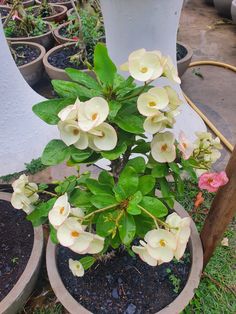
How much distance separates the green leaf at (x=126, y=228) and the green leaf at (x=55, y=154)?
20 cm

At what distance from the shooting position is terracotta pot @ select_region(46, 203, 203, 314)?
→ 0.98 metres

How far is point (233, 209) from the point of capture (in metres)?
0.99

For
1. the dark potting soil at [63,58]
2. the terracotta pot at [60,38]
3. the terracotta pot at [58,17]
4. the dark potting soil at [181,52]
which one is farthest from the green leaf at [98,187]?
the terracotta pot at [58,17]

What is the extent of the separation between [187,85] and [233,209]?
5.31 feet

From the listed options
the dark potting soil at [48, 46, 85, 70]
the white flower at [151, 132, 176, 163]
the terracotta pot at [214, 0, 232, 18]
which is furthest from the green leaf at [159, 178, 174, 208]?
the terracotta pot at [214, 0, 232, 18]

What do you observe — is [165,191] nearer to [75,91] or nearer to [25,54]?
[75,91]

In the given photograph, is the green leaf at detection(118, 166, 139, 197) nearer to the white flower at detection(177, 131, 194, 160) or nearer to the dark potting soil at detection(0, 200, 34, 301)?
the white flower at detection(177, 131, 194, 160)

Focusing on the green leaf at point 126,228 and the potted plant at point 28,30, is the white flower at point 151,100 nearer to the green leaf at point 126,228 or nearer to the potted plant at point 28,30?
the green leaf at point 126,228

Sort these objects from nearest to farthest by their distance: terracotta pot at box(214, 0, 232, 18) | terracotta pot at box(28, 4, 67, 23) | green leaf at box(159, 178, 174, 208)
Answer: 1. green leaf at box(159, 178, 174, 208)
2. terracotta pot at box(28, 4, 67, 23)
3. terracotta pot at box(214, 0, 232, 18)

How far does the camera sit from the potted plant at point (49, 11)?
3043 millimetres

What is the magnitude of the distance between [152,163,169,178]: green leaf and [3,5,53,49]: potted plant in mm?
2174

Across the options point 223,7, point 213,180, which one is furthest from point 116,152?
point 223,7

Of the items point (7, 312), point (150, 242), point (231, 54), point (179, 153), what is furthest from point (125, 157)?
point (231, 54)

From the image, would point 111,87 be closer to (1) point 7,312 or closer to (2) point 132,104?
(2) point 132,104
